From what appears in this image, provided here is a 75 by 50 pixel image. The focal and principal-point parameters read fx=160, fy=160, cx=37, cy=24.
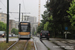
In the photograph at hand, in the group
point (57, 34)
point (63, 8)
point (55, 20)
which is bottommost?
point (57, 34)

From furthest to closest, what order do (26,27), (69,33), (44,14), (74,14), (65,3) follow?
(44,14), (69,33), (65,3), (26,27), (74,14)

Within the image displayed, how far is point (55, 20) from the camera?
3275 cm

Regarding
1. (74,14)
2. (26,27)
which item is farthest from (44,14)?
(74,14)

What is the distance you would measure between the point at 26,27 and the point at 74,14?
8.61 metres

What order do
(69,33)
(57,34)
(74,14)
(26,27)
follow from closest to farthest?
1. (74,14)
2. (26,27)
3. (69,33)
4. (57,34)

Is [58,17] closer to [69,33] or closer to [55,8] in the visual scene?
[55,8]

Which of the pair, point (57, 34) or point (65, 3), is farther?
point (57, 34)

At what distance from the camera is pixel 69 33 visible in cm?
3672

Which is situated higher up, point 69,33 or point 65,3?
point 65,3

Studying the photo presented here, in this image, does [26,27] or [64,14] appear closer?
[26,27]

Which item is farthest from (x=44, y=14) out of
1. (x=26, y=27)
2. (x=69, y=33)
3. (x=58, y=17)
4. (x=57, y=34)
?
(x=26, y=27)

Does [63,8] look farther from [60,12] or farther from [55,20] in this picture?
[55,20]

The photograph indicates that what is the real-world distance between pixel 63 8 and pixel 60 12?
0.94m

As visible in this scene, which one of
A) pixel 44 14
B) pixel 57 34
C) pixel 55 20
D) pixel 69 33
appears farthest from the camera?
pixel 44 14
